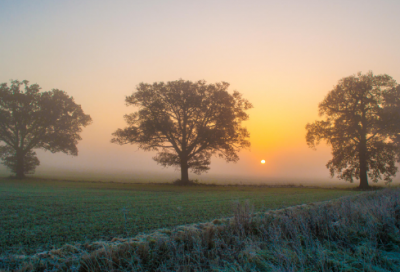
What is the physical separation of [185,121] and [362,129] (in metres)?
19.8

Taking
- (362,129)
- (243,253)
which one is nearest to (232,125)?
(362,129)

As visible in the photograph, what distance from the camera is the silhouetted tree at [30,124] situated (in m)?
30.6

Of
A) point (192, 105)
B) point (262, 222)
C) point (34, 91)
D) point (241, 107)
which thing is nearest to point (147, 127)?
point (192, 105)

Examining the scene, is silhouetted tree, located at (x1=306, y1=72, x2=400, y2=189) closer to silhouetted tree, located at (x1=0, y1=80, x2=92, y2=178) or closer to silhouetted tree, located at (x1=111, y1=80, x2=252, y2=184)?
silhouetted tree, located at (x1=111, y1=80, x2=252, y2=184)

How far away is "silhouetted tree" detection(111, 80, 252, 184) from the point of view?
83.8 feet

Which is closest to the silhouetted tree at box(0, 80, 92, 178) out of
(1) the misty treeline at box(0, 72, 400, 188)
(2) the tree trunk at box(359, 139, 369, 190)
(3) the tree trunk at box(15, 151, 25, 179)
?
(3) the tree trunk at box(15, 151, 25, 179)

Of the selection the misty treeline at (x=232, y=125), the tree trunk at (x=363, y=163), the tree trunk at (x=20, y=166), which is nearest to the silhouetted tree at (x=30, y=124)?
the tree trunk at (x=20, y=166)

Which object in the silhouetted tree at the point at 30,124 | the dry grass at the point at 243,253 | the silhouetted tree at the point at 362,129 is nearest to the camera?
the dry grass at the point at 243,253

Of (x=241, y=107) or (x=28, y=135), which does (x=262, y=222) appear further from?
(x=28, y=135)

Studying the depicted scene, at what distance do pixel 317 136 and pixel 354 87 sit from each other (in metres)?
6.60

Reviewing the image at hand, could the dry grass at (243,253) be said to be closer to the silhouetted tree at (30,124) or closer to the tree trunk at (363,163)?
the tree trunk at (363,163)

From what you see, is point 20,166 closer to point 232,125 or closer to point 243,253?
point 232,125

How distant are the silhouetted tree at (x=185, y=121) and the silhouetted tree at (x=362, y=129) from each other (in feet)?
33.7

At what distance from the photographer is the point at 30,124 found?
31.4m
